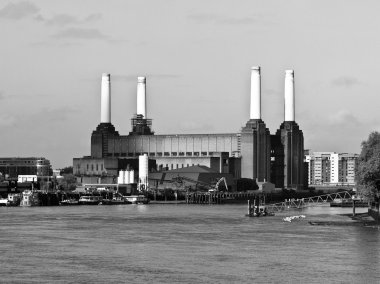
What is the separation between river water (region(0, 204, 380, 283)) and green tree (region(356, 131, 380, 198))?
3.15 m

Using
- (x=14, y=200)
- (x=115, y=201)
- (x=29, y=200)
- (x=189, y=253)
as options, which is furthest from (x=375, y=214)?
(x=115, y=201)

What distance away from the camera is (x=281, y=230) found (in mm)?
83562

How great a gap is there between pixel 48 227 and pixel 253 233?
16968 mm

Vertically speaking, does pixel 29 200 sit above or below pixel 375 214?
above

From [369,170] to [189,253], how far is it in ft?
100

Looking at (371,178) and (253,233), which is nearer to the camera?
(253,233)

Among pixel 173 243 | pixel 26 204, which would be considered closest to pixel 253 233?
pixel 173 243

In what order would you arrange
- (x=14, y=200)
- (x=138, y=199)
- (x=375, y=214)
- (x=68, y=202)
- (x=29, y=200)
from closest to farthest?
(x=375, y=214), (x=29, y=200), (x=14, y=200), (x=68, y=202), (x=138, y=199)

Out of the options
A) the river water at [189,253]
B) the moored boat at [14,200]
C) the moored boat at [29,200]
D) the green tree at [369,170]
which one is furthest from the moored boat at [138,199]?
the river water at [189,253]

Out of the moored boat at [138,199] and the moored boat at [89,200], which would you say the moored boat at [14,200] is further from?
the moored boat at [138,199]

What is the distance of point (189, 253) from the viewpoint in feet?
206

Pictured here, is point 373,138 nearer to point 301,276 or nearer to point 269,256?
point 269,256

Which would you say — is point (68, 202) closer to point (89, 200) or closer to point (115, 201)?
point (89, 200)

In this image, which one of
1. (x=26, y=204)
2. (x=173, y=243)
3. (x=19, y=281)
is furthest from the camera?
(x=26, y=204)
